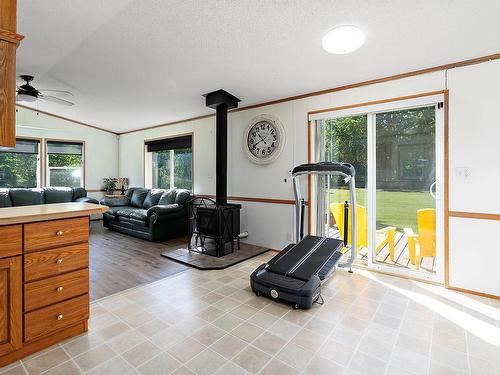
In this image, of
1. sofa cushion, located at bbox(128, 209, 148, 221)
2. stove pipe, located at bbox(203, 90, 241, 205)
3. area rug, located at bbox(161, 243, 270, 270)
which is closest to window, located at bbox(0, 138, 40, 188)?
sofa cushion, located at bbox(128, 209, 148, 221)

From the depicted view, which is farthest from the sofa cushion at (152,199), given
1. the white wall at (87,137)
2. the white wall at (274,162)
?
the white wall at (87,137)

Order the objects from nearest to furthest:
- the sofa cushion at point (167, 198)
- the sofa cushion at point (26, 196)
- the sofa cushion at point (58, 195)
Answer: the sofa cushion at point (26, 196) → the sofa cushion at point (167, 198) → the sofa cushion at point (58, 195)

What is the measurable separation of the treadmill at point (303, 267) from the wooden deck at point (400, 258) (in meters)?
0.35

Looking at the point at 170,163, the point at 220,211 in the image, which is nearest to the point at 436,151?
the point at 220,211

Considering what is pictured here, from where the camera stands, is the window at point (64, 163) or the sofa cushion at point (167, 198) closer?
the sofa cushion at point (167, 198)

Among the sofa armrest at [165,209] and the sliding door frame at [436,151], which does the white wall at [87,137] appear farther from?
the sliding door frame at [436,151]

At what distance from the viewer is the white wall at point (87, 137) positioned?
6.08 metres

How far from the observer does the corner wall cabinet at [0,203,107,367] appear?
1.67 metres

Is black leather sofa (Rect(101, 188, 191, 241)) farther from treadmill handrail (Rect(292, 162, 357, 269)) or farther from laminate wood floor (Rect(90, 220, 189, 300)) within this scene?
treadmill handrail (Rect(292, 162, 357, 269))

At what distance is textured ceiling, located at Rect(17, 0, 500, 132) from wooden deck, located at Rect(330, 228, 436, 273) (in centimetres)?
204

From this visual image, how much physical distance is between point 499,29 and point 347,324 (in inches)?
112

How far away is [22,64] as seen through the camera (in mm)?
3619

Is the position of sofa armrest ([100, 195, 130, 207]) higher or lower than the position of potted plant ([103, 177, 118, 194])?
lower

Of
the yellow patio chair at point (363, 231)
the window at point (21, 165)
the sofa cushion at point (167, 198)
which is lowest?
the yellow patio chair at point (363, 231)
